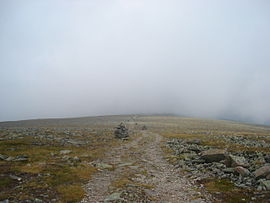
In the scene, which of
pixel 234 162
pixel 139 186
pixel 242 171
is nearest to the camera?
pixel 139 186

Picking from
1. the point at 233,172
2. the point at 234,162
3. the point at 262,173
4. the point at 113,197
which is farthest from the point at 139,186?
the point at 234,162

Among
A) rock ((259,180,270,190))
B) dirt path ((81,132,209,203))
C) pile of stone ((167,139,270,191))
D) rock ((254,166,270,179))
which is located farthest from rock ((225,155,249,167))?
dirt path ((81,132,209,203))

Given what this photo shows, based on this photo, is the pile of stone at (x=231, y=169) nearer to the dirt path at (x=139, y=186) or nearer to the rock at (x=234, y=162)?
the rock at (x=234, y=162)

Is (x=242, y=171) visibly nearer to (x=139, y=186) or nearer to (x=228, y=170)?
(x=228, y=170)

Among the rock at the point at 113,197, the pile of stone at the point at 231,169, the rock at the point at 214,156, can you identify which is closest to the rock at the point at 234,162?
the pile of stone at the point at 231,169

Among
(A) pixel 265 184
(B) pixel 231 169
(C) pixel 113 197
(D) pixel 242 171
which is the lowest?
(B) pixel 231 169

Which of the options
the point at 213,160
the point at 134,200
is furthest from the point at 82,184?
the point at 213,160

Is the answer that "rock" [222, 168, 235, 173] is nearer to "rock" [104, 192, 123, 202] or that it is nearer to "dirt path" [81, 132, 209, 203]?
"dirt path" [81, 132, 209, 203]

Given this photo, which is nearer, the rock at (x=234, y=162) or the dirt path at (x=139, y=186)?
the dirt path at (x=139, y=186)

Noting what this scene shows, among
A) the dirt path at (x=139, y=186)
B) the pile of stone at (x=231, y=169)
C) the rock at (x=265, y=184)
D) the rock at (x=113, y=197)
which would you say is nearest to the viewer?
the rock at (x=113, y=197)

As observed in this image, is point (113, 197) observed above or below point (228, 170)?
above

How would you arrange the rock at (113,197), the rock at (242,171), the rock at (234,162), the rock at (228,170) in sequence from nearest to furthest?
the rock at (113,197), the rock at (242,171), the rock at (228,170), the rock at (234,162)

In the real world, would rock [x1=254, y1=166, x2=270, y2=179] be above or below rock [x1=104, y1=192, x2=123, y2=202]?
above

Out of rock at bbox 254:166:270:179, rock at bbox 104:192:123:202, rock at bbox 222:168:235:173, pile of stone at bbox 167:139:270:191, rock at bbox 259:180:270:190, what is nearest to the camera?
rock at bbox 104:192:123:202
